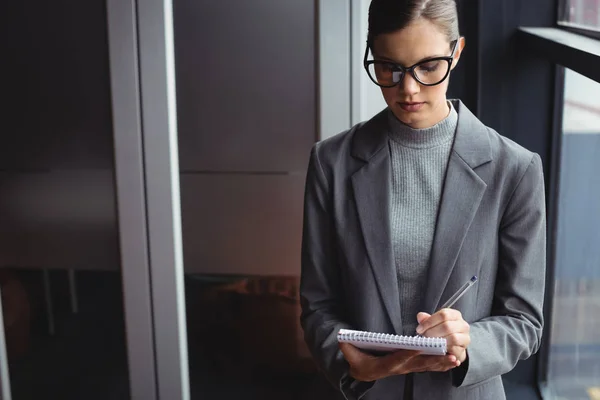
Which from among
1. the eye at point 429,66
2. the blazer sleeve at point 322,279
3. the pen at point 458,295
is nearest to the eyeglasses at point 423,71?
the eye at point 429,66

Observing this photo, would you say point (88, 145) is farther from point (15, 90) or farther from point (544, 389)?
point (544, 389)

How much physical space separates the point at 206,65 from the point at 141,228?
0.51 m

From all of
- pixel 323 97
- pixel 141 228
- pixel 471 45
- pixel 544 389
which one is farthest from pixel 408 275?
pixel 544 389

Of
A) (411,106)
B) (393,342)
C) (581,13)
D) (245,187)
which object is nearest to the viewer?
(393,342)

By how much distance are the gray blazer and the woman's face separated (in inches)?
4.0

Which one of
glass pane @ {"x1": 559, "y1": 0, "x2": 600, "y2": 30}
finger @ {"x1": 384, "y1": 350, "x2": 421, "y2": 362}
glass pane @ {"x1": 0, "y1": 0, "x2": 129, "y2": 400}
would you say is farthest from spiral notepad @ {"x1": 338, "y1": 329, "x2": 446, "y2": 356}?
glass pane @ {"x1": 0, "y1": 0, "x2": 129, "y2": 400}

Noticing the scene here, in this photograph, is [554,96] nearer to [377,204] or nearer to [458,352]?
[377,204]

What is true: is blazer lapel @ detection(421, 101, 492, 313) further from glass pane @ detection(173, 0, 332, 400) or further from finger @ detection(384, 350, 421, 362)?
glass pane @ detection(173, 0, 332, 400)

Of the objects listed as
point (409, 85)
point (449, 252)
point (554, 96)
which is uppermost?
point (409, 85)

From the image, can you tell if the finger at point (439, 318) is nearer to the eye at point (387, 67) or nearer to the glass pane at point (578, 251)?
the eye at point (387, 67)

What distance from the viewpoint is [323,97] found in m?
2.10

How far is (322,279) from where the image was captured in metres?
1.33

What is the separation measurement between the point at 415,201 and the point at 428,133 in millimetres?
119

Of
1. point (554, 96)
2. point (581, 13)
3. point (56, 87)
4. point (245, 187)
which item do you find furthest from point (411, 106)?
point (56, 87)
